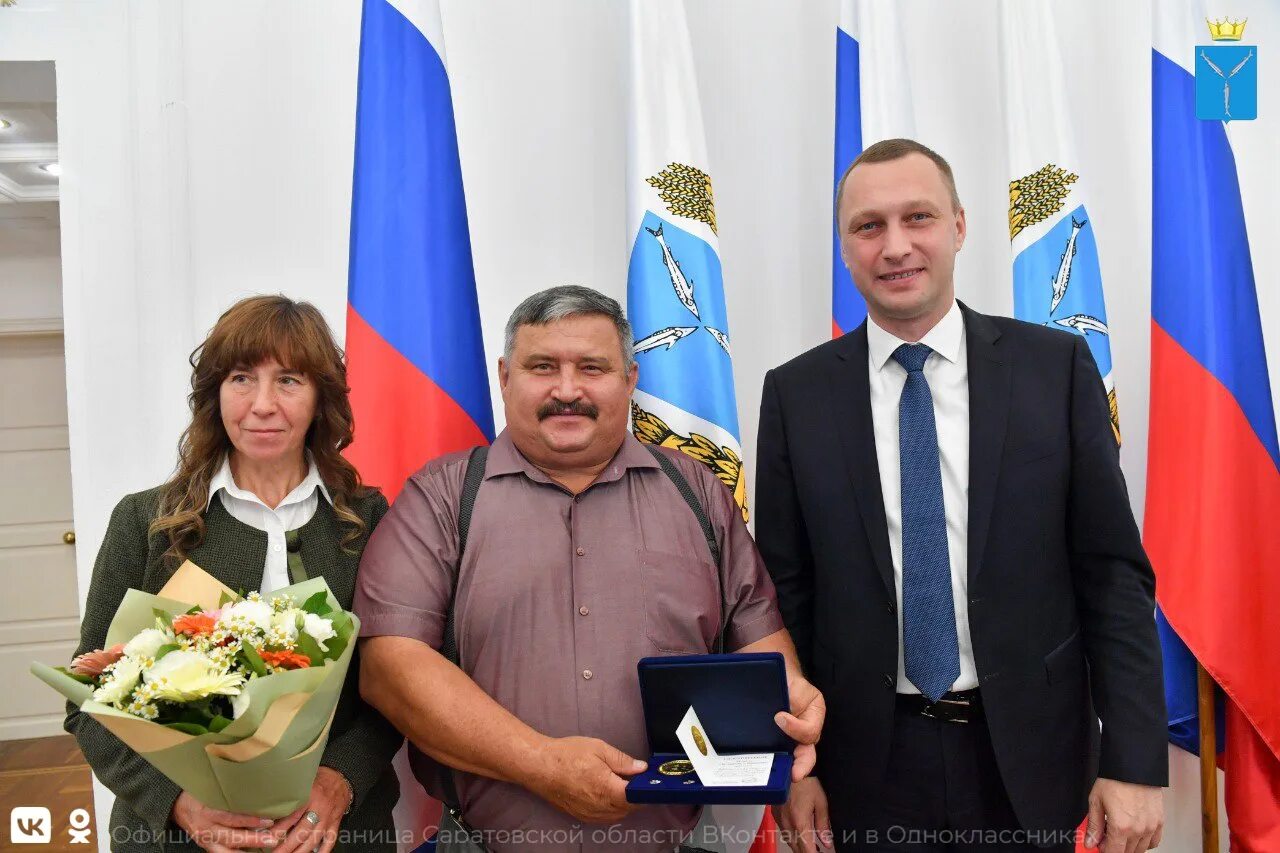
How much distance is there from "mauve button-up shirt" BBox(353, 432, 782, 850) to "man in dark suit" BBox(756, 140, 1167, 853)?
24 cm

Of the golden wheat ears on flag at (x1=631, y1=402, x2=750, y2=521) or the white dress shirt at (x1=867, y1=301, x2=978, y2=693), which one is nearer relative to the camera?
the white dress shirt at (x1=867, y1=301, x2=978, y2=693)

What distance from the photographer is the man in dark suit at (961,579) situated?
1.62 metres

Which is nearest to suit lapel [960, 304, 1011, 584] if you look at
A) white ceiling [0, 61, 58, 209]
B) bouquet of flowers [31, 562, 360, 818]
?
bouquet of flowers [31, 562, 360, 818]

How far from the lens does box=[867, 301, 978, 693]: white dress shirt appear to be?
1666 mm

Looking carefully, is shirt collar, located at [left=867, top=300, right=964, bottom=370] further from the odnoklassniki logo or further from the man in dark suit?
the odnoklassniki logo


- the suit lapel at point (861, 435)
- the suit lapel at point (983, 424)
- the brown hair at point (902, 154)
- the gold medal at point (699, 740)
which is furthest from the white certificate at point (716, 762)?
the brown hair at point (902, 154)

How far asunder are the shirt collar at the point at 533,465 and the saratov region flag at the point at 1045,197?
132cm

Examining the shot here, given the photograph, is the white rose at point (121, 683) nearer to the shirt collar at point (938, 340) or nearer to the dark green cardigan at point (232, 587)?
the dark green cardigan at point (232, 587)

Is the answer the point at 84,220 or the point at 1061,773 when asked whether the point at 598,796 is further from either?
the point at 84,220

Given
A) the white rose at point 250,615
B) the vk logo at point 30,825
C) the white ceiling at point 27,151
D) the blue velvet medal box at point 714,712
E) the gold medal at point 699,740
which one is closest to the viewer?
the white rose at point 250,615

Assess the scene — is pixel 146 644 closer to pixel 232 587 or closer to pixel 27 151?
pixel 232 587

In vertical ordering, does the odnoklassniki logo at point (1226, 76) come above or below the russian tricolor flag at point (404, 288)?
above

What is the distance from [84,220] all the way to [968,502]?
2.63 m

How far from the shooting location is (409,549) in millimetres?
1622
